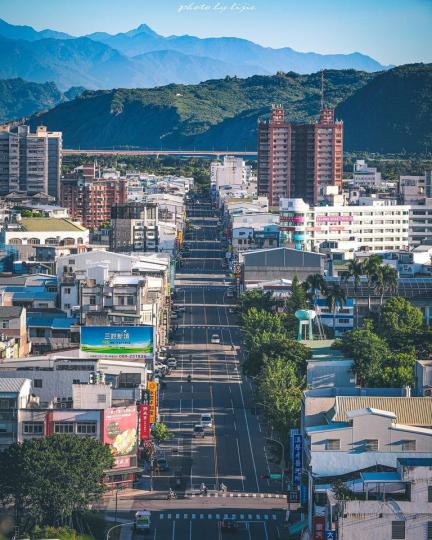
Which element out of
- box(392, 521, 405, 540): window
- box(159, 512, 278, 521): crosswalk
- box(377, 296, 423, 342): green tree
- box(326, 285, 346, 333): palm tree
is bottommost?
box(159, 512, 278, 521): crosswalk

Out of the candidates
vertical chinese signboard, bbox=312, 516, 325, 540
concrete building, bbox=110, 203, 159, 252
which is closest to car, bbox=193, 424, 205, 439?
vertical chinese signboard, bbox=312, 516, 325, 540

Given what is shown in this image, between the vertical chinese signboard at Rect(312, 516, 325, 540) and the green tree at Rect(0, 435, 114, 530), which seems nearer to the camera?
the vertical chinese signboard at Rect(312, 516, 325, 540)

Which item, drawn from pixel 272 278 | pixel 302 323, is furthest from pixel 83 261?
pixel 302 323

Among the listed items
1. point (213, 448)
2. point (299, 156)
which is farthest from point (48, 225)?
point (213, 448)

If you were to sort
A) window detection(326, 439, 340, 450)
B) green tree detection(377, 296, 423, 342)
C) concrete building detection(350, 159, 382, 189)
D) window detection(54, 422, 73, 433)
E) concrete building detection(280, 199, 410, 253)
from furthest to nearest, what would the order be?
concrete building detection(350, 159, 382, 189) → concrete building detection(280, 199, 410, 253) → green tree detection(377, 296, 423, 342) → window detection(54, 422, 73, 433) → window detection(326, 439, 340, 450)

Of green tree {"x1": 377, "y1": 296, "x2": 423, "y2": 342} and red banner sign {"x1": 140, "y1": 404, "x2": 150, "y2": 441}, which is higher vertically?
green tree {"x1": 377, "y1": 296, "x2": 423, "y2": 342}

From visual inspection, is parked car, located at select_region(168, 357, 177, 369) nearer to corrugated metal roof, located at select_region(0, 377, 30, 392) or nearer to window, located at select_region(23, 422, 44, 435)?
corrugated metal roof, located at select_region(0, 377, 30, 392)

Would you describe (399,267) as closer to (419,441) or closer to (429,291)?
(429,291)
